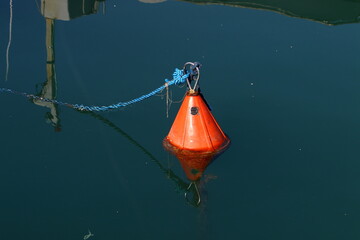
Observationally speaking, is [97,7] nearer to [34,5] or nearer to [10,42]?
[34,5]

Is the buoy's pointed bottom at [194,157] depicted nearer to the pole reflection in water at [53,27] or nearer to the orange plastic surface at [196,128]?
the orange plastic surface at [196,128]

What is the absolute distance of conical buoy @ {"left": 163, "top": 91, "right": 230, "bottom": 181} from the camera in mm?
5934

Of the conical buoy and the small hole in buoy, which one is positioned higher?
the small hole in buoy

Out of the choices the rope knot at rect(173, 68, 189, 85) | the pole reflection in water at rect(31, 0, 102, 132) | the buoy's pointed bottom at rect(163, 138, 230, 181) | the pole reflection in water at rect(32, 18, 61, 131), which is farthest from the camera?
the pole reflection in water at rect(31, 0, 102, 132)

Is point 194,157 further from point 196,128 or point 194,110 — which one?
point 194,110

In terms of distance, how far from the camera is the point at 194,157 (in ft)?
19.8

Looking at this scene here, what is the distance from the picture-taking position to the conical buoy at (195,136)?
593 cm

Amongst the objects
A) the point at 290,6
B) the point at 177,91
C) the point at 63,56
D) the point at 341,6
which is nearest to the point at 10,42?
the point at 63,56

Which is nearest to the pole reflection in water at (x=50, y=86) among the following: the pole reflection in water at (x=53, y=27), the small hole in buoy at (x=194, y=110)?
the pole reflection in water at (x=53, y=27)

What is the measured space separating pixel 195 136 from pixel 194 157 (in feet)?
0.74

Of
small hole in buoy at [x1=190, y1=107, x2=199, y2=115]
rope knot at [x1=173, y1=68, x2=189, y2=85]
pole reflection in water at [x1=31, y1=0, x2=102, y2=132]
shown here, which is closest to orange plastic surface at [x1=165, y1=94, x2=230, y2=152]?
small hole in buoy at [x1=190, y1=107, x2=199, y2=115]

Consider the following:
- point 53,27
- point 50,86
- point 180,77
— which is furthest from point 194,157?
point 53,27

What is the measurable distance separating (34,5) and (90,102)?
3752 mm

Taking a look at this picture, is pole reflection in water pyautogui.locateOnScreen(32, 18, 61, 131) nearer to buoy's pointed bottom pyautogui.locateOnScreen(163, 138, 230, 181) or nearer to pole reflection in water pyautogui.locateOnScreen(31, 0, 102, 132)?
pole reflection in water pyautogui.locateOnScreen(31, 0, 102, 132)
